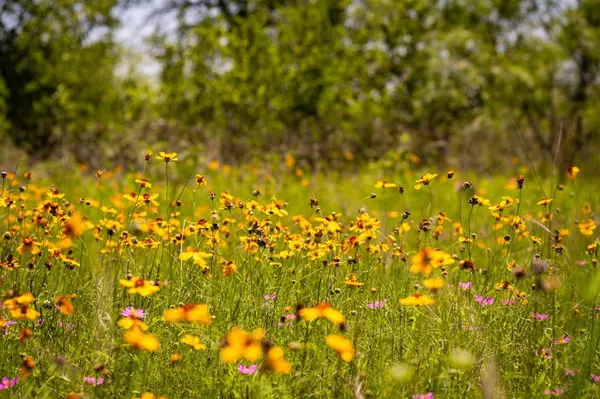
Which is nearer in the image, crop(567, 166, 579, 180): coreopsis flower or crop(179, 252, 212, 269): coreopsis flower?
crop(179, 252, 212, 269): coreopsis flower

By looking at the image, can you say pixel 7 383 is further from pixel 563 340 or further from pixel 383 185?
pixel 563 340

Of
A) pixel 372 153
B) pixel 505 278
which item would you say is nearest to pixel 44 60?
pixel 372 153

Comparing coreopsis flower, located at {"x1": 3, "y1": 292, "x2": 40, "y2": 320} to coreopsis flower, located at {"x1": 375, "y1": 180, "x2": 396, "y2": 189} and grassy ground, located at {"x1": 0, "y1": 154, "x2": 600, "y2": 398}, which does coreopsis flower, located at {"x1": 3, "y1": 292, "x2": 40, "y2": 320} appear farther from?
coreopsis flower, located at {"x1": 375, "y1": 180, "x2": 396, "y2": 189}

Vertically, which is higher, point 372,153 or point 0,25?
point 0,25

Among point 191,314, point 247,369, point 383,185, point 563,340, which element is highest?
point 191,314

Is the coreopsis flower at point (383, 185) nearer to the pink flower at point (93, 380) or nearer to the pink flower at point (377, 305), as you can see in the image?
the pink flower at point (377, 305)

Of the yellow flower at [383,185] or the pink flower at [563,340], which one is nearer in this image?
the pink flower at [563,340]

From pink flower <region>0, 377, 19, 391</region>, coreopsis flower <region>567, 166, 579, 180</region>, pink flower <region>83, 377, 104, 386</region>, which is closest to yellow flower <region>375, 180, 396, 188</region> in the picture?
coreopsis flower <region>567, 166, 579, 180</region>

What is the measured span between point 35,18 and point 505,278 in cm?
1057

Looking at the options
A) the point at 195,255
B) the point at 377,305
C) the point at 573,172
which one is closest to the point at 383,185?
the point at 377,305

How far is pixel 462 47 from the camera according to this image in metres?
11.2

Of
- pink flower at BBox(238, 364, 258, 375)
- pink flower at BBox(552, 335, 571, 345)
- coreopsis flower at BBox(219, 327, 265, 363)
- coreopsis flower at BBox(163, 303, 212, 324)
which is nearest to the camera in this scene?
coreopsis flower at BBox(219, 327, 265, 363)

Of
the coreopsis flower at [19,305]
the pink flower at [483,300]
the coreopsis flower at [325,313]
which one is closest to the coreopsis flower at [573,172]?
the pink flower at [483,300]

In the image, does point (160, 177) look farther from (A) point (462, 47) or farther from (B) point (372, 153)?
(A) point (462, 47)
